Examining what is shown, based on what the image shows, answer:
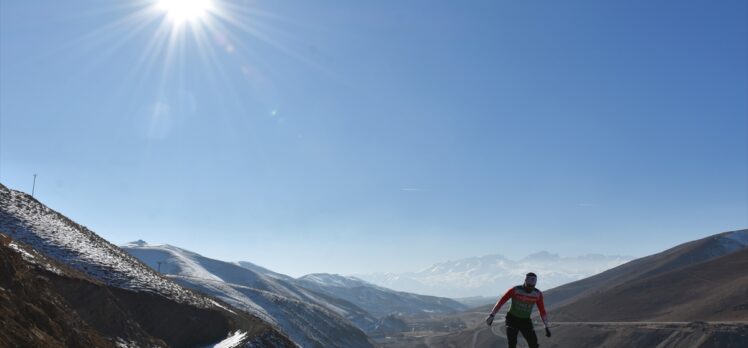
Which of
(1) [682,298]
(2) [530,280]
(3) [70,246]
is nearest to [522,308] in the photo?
(2) [530,280]

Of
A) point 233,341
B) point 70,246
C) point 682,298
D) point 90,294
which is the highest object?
point 70,246

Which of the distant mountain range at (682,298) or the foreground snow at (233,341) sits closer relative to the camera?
the foreground snow at (233,341)

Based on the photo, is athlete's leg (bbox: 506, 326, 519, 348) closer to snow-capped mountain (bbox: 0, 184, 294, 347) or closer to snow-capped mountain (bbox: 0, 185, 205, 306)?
snow-capped mountain (bbox: 0, 184, 294, 347)

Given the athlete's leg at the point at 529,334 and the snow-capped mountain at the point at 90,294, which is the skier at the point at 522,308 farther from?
the snow-capped mountain at the point at 90,294

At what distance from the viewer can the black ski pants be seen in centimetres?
1451

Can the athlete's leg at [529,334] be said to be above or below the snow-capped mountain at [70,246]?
below

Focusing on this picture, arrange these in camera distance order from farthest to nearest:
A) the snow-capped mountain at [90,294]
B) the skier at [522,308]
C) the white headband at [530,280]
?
A: 1. the snow-capped mountain at [90,294]
2. the skier at [522,308]
3. the white headband at [530,280]

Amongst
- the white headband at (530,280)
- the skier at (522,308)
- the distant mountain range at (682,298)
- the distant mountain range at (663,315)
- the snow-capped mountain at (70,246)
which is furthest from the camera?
the distant mountain range at (682,298)

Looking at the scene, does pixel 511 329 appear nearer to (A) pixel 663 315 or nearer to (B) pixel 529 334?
(B) pixel 529 334

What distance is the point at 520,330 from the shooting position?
14.9 meters

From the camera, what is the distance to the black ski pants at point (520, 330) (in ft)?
47.6

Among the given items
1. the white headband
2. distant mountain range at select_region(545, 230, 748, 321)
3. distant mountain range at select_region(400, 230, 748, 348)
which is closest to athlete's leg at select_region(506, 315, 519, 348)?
the white headband

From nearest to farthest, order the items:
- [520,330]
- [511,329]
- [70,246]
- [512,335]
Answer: [512,335], [520,330], [511,329], [70,246]

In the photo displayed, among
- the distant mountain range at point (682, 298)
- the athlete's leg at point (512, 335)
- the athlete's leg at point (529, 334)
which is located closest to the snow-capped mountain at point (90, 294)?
the athlete's leg at point (512, 335)
